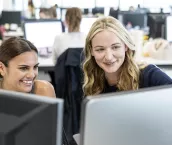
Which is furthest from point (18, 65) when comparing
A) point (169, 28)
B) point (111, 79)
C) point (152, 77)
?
point (169, 28)

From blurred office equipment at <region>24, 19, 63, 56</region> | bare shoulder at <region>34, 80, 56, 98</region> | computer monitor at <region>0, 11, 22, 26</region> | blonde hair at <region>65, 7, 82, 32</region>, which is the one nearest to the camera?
bare shoulder at <region>34, 80, 56, 98</region>

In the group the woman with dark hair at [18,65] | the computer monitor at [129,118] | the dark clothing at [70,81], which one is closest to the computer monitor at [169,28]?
the dark clothing at [70,81]

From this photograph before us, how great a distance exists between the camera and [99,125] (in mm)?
603

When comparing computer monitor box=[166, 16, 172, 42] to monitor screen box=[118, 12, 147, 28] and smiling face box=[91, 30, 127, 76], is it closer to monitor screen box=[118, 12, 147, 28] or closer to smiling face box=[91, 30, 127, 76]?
monitor screen box=[118, 12, 147, 28]

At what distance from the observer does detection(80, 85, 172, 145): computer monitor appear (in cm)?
59

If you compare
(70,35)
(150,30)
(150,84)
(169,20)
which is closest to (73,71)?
(70,35)

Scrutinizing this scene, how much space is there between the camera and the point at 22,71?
1.32 meters

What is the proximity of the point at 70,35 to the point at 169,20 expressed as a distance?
1270 millimetres

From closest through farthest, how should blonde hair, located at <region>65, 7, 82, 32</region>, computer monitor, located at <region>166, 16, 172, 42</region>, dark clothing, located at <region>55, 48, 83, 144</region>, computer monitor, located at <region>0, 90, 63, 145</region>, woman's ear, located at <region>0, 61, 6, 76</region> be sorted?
computer monitor, located at <region>0, 90, 63, 145</region>
woman's ear, located at <region>0, 61, 6, 76</region>
dark clothing, located at <region>55, 48, 83, 144</region>
blonde hair, located at <region>65, 7, 82, 32</region>
computer monitor, located at <region>166, 16, 172, 42</region>

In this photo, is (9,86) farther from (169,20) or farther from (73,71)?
(169,20)

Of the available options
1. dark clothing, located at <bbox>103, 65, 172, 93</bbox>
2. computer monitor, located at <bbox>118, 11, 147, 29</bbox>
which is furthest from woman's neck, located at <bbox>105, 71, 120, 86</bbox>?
computer monitor, located at <bbox>118, 11, 147, 29</bbox>

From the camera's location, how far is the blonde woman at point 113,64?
4.37ft

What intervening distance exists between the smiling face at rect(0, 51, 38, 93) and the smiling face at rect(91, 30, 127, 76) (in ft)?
0.82

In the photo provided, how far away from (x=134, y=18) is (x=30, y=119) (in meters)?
4.15
